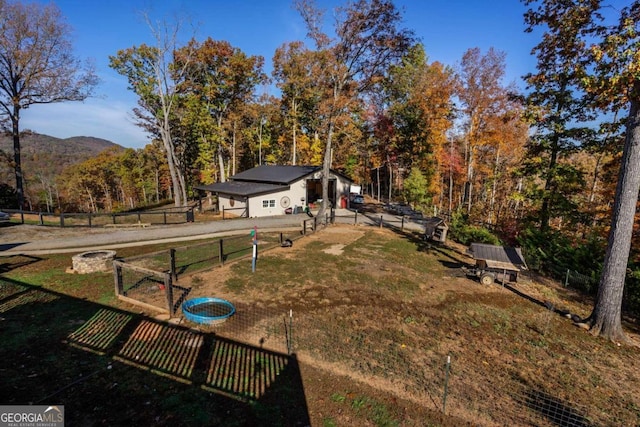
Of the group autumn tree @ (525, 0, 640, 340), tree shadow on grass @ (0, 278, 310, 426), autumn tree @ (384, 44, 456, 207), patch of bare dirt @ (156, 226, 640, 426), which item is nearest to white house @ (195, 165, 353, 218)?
autumn tree @ (384, 44, 456, 207)

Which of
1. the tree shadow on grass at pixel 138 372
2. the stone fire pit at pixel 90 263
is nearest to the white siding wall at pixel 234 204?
the stone fire pit at pixel 90 263

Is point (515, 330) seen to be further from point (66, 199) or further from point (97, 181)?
point (66, 199)

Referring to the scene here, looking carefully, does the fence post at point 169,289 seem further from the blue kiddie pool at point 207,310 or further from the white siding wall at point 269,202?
the white siding wall at point 269,202

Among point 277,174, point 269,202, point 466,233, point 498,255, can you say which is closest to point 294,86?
point 277,174

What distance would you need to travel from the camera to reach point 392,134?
3766cm

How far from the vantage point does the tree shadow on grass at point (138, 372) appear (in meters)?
4.40

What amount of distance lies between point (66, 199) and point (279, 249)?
7326cm

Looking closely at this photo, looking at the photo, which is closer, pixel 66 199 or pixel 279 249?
Result: pixel 279 249

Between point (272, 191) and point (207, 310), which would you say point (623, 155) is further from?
point (272, 191)

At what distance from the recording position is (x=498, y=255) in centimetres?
1099

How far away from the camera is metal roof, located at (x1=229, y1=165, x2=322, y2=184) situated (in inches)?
1078

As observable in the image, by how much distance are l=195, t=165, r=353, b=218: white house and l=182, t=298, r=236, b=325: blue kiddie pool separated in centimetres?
1719

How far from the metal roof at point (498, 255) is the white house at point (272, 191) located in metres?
18.3

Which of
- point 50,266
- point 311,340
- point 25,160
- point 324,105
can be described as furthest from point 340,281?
point 25,160
